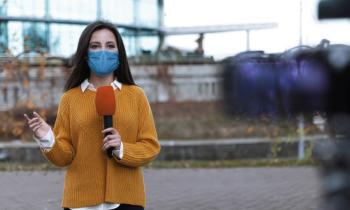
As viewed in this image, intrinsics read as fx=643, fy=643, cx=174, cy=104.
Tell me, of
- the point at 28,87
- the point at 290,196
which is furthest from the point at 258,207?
the point at 28,87

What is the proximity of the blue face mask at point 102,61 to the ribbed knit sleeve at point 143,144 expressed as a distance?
0.20 meters

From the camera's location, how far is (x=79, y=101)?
10.1 feet

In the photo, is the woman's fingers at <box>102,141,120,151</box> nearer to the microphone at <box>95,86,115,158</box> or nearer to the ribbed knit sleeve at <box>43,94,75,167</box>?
the microphone at <box>95,86,115,158</box>

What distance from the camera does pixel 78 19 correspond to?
1713 inches

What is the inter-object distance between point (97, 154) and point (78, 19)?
41.4 metres

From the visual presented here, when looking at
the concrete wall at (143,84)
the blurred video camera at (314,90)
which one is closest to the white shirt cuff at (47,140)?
the blurred video camera at (314,90)

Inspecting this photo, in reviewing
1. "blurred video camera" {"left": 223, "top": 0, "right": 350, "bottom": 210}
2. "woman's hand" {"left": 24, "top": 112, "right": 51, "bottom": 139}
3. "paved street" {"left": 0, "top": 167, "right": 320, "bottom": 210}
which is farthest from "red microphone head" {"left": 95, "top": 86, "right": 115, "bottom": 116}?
"paved street" {"left": 0, "top": 167, "right": 320, "bottom": 210}

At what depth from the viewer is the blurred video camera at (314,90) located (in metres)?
1.25

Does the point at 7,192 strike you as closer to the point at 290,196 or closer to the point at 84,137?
the point at 290,196

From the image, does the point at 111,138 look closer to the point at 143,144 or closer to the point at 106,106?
the point at 106,106

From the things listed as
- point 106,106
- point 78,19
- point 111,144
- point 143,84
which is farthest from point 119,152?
point 78,19

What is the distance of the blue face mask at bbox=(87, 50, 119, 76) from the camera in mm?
3047

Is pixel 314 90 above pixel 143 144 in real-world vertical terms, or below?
above

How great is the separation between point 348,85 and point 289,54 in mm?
161
